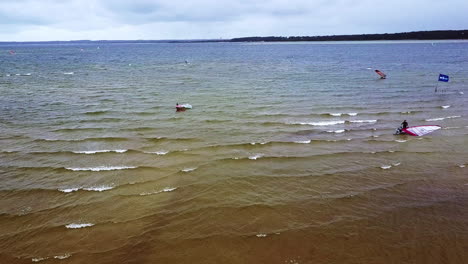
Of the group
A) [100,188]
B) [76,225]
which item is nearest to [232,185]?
[100,188]

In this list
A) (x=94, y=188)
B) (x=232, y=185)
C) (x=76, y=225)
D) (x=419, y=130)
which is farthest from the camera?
(x=419, y=130)

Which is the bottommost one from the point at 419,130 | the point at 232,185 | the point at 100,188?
the point at 232,185

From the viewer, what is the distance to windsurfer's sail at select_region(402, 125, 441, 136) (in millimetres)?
20453

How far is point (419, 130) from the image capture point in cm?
2086

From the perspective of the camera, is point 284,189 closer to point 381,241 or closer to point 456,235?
point 381,241

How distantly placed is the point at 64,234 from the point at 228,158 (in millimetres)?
8394

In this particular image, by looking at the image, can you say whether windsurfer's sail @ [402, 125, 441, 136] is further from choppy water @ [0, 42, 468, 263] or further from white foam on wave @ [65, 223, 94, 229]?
white foam on wave @ [65, 223, 94, 229]

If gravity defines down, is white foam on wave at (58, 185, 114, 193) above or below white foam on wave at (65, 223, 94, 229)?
above

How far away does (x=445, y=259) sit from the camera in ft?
30.0

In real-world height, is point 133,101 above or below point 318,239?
above

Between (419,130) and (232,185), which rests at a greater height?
(419,130)

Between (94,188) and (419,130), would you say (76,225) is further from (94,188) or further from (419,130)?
(419,130)

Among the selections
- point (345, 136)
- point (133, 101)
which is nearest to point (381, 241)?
point (345, 136)

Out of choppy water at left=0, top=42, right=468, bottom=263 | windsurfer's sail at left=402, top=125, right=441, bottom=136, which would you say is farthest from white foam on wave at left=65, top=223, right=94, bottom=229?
windsurfer's sail at left=402, top=125, right=441, bottom=136
